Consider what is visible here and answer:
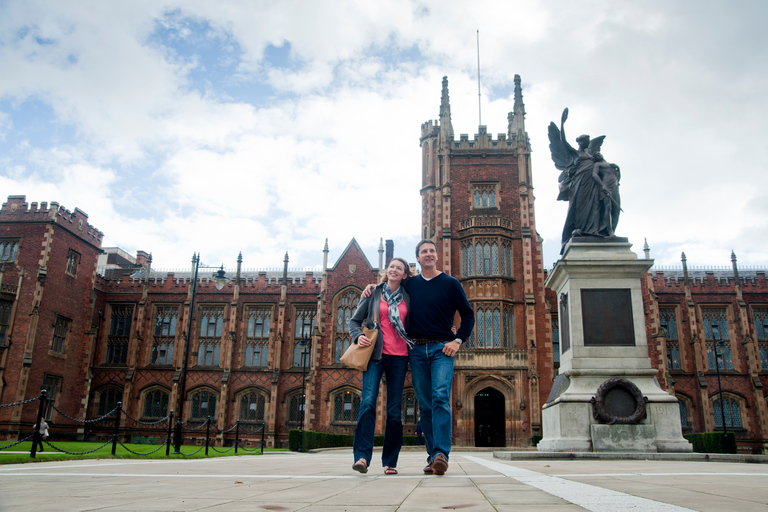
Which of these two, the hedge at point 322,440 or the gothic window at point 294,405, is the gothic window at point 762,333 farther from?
the gothic window at point 294,405

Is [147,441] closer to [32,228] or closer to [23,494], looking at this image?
[32,228]

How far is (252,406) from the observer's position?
1292 inches

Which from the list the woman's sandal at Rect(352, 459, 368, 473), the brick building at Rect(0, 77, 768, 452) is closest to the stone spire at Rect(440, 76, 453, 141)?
the brick building at Rect(0, 77, 768, 452)

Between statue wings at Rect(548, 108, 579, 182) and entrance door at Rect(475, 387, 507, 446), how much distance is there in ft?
64.3

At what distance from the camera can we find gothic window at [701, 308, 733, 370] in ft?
105

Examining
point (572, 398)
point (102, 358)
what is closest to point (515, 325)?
point (572, 398)

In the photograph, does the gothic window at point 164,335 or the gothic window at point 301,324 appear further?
the gothic window at point 164,335

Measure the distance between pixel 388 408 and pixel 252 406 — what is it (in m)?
29.7

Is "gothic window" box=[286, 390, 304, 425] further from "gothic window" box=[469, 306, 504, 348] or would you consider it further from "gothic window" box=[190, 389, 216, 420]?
"gothic window" box=[469, 306, 504, 348]

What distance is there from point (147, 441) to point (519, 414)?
20.8 metres

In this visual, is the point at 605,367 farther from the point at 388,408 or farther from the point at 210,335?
the point at 210,335

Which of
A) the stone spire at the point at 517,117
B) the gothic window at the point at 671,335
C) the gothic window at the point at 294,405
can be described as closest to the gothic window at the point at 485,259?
the stone spire at the point at 517,117

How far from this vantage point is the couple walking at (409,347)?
511 cm

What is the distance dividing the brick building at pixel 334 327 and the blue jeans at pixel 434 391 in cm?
2314
